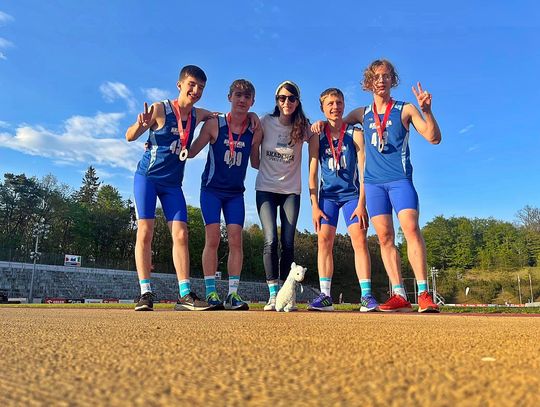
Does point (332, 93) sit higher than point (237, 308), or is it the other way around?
point (332, 93)

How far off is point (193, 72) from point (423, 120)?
240 cm

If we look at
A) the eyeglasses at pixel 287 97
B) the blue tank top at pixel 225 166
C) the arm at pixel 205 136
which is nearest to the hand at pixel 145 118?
→ the arm at pixel 205 136

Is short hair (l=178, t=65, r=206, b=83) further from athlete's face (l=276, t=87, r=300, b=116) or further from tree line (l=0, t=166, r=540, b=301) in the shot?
tree line (l=0, t=166, r=540, b=301)

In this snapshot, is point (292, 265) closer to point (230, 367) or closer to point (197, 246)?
point (230, 367)

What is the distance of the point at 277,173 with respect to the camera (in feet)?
15.2

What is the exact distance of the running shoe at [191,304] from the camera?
3.93 meters

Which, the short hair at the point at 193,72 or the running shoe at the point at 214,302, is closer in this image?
the running shoe at the point at 214,302

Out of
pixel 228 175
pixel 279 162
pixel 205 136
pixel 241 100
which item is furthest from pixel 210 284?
pixel 241 100

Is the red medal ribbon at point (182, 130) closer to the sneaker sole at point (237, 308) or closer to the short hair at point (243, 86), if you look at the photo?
the short hair at point (243, 86)

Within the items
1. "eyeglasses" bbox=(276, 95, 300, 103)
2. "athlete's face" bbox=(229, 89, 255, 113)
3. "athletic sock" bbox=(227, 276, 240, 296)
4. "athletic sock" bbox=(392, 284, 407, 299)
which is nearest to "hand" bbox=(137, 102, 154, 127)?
"athlete's face" bbox=(229, 89, 255, 113)

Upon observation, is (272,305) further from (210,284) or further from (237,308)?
(210,284)

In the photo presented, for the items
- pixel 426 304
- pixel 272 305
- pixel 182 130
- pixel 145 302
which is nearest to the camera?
pixel 426 304

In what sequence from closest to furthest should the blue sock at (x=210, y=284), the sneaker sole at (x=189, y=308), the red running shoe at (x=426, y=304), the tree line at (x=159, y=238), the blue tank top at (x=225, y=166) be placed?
the red running shoe at (x=426, y=304) < the sneaker sole at (x=189, y=308) < the blue sock at (x=210, y=284) < the blue tank top at (x=225, y=166) < the tree line at (x=159, y=238)

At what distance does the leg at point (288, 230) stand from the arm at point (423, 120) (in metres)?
1.42
